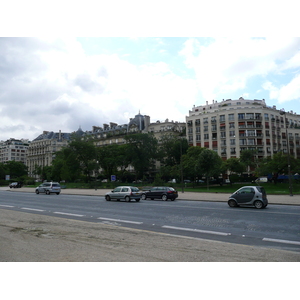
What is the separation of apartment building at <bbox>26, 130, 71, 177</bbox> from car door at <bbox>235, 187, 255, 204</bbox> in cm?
11758

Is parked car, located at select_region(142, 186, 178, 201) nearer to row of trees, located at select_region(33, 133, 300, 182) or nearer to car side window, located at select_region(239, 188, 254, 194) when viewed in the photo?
car side window, located at select_region(239, 188, 254, 194)

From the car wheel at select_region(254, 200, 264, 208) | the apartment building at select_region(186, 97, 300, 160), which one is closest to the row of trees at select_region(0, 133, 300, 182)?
the apartment building at select_region(186, 97, 300, 160)

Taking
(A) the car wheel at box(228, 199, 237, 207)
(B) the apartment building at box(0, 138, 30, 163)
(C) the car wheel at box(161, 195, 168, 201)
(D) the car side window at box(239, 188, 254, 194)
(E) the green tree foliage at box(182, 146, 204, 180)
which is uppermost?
(B) the apartment building at box(0, 138, 30, 163)

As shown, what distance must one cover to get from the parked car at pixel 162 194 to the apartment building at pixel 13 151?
15587 centimetres

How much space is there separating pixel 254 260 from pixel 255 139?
74.3 meters

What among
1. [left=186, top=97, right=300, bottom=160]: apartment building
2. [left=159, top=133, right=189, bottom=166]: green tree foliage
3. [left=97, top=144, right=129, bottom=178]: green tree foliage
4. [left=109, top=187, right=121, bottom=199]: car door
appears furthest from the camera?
[left=159, top=133, right=189, bottom=166]: green tree foliage

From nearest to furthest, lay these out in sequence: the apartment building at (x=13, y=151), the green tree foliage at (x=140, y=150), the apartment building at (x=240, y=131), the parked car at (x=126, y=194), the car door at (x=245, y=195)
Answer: the car door at (x=245, y=195)
the parked car at (x=126, y=194)
the green tree foliage at (x=140, y=150)
the apartment building at (x=240, y=131)
the apartment building at (x=13, y=151)

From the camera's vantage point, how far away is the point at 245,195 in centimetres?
1980

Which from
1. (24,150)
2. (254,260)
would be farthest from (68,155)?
(24,150)

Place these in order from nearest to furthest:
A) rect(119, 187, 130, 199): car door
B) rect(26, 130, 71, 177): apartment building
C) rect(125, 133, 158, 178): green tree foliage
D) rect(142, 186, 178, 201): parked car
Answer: rect(119, 187, 130, 199): car door, rect(142, 186, 178, 201): parked car, rect(125, 133, 158, 178): green tree foliage, rect(26, 130, 71, 177): apartment building

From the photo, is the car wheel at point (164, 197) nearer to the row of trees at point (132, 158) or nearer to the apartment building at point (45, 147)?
the row of trees at point (132, 158)

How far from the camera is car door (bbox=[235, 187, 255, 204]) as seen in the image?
1959cm

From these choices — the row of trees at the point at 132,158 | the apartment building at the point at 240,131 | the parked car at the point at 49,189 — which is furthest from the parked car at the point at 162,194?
the apartment building at the point at 240,131

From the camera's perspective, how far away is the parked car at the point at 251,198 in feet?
63.1
